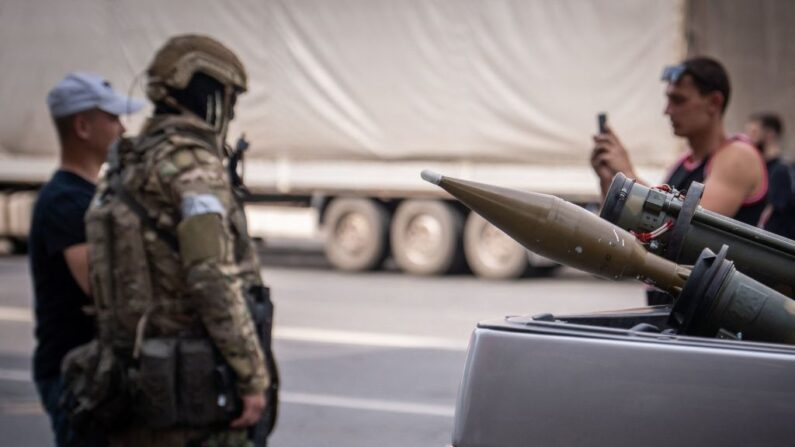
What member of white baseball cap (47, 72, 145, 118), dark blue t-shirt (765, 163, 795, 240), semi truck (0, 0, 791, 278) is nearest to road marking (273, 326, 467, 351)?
dark blue t-shirt (765, 163, 795, 240)

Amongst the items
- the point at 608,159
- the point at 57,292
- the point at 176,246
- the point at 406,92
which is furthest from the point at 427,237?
the point at 176,246

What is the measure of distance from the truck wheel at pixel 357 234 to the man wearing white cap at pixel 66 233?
13.0 meters

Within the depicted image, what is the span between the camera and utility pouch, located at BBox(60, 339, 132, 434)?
410 cm

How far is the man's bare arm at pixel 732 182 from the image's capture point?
17.3 feet

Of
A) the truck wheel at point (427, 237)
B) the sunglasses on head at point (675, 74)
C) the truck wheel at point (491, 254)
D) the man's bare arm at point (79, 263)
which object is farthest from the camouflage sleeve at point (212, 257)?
the truck wheel at point (427, 237)

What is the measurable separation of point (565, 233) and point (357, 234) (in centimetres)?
1500

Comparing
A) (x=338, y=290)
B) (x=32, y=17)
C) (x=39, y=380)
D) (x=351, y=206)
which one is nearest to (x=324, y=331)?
(x=338, y=290)

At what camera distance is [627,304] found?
14.3 metres

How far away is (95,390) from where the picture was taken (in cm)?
411

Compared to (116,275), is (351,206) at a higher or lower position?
lower

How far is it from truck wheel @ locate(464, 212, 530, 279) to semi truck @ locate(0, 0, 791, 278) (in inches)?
0.8

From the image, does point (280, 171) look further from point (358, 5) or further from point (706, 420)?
point (706, 420)

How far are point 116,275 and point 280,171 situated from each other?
14.4m

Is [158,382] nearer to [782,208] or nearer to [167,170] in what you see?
[167,170]
